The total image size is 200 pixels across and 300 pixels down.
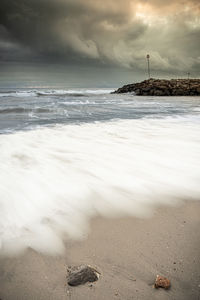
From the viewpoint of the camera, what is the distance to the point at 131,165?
2.74 m

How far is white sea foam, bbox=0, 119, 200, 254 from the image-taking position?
1.54 meters

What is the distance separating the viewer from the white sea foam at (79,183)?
154cm

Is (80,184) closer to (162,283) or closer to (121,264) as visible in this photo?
(121,264)

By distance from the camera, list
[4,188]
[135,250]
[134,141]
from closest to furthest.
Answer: [135,250] < [4,188] < [134,141]

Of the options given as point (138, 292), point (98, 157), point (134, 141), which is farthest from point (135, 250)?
point (134, 141)

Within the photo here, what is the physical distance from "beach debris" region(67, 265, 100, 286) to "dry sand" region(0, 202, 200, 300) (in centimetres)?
3

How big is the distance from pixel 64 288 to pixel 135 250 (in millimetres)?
487

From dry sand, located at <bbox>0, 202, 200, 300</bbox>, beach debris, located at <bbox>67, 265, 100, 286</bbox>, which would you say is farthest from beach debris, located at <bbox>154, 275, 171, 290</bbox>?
beach debris, located at <bbox>67, 265, 100, 286</bbox>

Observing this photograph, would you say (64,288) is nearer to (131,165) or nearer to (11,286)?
(11,286)

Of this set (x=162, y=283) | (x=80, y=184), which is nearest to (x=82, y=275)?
(x=162, y=283)

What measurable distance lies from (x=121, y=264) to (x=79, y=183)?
1148 millimetres

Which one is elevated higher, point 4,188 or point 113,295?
point 4,188

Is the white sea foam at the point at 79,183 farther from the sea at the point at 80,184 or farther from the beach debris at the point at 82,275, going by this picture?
the beach debris at the point at 82,275

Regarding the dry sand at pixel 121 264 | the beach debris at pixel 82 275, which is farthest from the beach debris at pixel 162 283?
the beach debris at pixel 82 275
